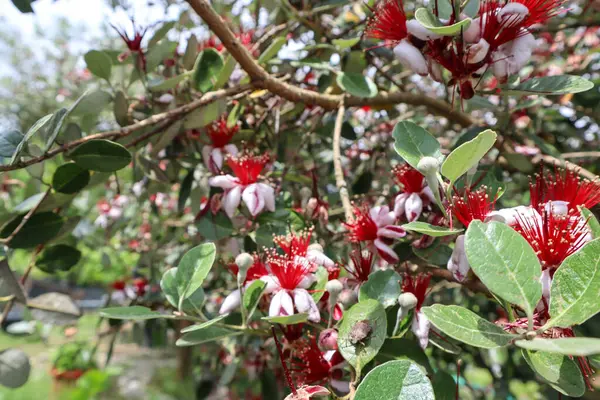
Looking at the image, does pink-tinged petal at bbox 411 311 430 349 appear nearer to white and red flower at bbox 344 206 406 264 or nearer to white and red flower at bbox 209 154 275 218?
white and red flower at bbox 344 206 406 264

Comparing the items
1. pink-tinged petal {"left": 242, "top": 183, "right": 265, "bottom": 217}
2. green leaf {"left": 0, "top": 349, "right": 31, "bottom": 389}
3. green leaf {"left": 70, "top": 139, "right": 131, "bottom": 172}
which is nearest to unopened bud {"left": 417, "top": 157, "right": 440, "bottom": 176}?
pink-tinged petal {"left": 242, "top": 183, "right": 265, "bottom": 217}

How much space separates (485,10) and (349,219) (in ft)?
1.17

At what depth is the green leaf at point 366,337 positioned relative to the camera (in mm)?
547

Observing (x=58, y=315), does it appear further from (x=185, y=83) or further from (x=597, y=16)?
(x=597, y=16)

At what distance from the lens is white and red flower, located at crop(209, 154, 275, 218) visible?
0.84 meters

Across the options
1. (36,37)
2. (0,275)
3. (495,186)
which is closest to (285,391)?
(0,275)

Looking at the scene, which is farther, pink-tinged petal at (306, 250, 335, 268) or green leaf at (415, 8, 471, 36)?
pink-tinged petal at (306, 250, 335, 268)

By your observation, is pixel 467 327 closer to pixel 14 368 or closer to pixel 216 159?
pixel 216 159

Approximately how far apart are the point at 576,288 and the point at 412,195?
326mm

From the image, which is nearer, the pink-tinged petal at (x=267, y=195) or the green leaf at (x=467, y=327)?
the green leaf at (x=467, y=327)

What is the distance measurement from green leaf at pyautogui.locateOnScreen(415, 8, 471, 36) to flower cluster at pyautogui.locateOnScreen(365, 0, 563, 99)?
1cm

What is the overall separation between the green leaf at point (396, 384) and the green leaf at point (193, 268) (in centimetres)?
29

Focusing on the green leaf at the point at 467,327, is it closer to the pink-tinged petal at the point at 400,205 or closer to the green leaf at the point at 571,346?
the green leaf at the point at 571,346

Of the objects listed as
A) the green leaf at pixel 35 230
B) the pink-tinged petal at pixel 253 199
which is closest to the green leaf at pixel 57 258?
the green leaf at pixel 35 230
